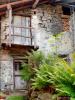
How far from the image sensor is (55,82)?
1041 cm

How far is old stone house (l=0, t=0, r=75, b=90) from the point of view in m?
14.5

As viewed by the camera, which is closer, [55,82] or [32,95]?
[55,82]

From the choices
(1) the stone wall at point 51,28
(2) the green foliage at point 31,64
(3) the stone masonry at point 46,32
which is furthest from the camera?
(1) the stone wall at point 51,28

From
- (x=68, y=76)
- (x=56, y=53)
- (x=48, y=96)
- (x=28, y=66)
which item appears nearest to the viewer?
(x=68, y=76)

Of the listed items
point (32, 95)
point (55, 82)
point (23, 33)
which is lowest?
point (32, 95)

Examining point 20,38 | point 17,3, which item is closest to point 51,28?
point 20,38

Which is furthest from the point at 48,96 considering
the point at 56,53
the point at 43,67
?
the point at 56,53

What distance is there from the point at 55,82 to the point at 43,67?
4.87 ft

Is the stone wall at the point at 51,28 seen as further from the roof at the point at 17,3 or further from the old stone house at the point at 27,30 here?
the roof at the point at 17,3

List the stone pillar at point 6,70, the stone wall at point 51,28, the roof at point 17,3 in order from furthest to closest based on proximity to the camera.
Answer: the stone wall at point 51,28 < the stone pillar at point 6,70 < the roof at point 17,3

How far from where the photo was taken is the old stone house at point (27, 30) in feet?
47.7

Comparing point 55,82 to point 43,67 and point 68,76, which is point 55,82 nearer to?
point 68,76

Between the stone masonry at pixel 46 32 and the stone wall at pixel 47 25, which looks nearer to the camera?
the stone masonry at pixel 46 32

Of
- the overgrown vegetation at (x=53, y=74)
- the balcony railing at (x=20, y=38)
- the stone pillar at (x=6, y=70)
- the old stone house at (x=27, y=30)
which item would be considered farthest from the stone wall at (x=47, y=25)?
the overgrown vegetation at (x=53, y=74)
